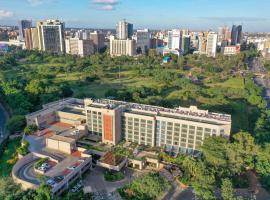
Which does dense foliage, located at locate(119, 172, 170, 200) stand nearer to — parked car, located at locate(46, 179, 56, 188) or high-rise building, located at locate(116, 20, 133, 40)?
parked car, located at locate(46, 179, 56, 188)

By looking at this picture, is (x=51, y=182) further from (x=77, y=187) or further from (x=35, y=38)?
(x=35, y=38)

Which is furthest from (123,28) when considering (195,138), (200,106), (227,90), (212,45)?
(195,138)

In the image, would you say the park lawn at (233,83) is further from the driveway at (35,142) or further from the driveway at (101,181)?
the driveway at (35,142)

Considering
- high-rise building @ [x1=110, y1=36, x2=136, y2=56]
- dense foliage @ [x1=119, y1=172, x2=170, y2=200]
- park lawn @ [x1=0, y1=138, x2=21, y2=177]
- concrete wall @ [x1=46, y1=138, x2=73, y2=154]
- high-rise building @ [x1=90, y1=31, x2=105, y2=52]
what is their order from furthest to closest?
high-rise building @ [x1=90, y1=31, x2=105, y2=52] → high-rise building @ [x1=110, y1=36, x2=136, y2=56] → concrete wall @ [x1=46, y1=138, x2=73, y2=154] → park lawn @ [x1=0, y1=138, x2=21, y2=177] → dense foliage @ [x1=119, y1=172, x2=170, y2=200]

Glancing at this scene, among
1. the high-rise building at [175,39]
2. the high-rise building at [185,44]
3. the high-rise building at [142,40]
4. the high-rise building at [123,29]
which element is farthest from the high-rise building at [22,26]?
the high-rise building at [185,44]

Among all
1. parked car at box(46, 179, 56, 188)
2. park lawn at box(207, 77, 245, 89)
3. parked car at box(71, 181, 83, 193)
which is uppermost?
park lawn at box(207, 77, 245, 89)

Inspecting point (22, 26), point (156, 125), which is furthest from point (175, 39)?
point (156, 125)

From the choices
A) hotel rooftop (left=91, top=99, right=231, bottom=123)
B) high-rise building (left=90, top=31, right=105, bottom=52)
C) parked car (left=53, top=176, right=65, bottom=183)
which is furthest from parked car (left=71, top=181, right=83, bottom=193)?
high-rise building (left=90, top=31, right=105, bottom=52)
